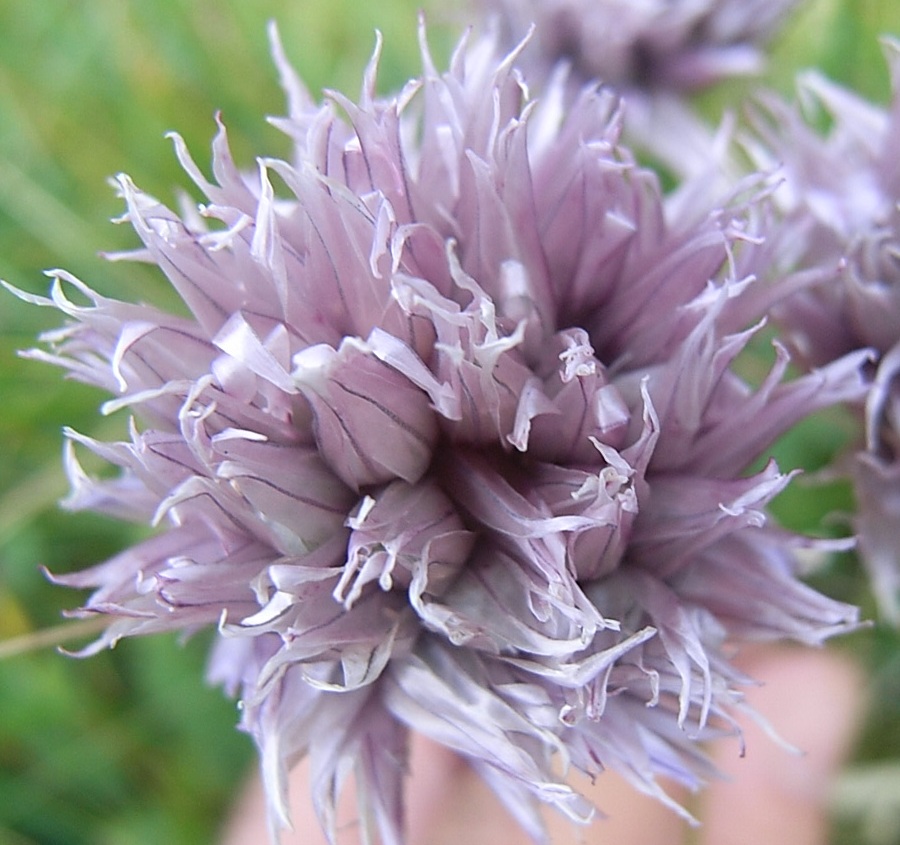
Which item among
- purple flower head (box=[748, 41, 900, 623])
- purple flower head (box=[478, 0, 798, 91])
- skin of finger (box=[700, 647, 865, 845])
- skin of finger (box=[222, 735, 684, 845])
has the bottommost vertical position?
skin of finger (box=[700, 647, 865, 845])

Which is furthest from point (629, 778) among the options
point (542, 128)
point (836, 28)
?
point (836, 28)

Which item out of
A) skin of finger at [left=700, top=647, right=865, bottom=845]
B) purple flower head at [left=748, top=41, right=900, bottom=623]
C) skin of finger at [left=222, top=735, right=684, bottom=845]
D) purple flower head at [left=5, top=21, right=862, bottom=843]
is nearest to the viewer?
purple flower head at [left=5, top=21, right=862, bottom=843]

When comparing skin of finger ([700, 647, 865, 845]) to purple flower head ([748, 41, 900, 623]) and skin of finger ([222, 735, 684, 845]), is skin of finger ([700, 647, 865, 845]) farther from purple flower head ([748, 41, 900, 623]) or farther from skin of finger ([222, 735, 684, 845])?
purple flower head ([748, 41, 900, 623])

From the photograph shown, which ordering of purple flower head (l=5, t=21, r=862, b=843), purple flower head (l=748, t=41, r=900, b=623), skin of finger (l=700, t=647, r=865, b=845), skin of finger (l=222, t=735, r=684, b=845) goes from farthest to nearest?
1. skin of finger (l=700, t=647, r=865, b=845)
2. skin of finger (l=222, t=735, r=684, b=845)
3. purple flower head (l=748, t=41, r=900, b=623)
4. purple flower head (l=5, t=21, r=862, b=843)

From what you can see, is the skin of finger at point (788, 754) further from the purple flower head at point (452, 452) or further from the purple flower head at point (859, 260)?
the purple flower head at point (452, 452)

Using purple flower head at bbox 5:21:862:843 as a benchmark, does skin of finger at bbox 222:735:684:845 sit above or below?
below

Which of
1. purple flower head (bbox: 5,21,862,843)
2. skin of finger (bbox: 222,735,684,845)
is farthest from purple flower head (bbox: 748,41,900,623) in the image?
skin of finger (bbox: 222,735,684,845)

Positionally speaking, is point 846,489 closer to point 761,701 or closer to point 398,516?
point 761,701
